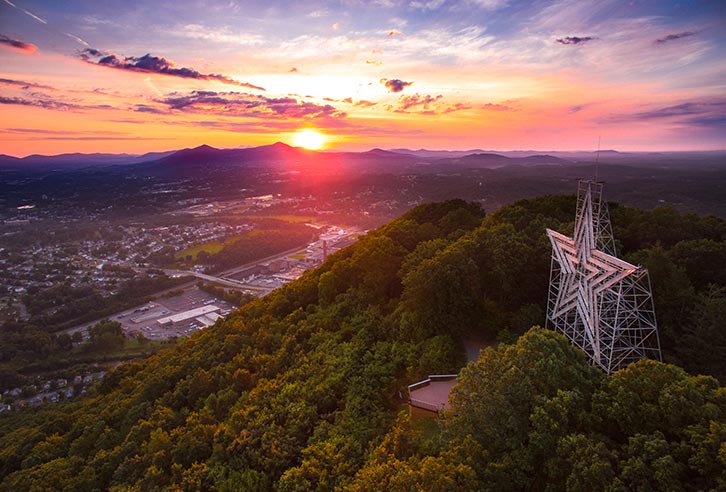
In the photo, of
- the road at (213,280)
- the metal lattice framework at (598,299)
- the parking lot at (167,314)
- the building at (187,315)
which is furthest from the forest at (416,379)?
the road at (213,280)

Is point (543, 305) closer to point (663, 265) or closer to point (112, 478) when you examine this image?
point (663, 265)

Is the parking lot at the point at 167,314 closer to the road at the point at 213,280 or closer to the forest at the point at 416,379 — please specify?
the road at the point at 213,280

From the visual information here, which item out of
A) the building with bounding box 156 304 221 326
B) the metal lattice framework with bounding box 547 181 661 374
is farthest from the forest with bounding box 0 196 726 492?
the building with bounding box 156 304 221 326

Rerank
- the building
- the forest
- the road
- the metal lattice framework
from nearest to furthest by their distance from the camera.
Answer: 1. the forest
2. the metal lattice framework
3. the building
4. the road

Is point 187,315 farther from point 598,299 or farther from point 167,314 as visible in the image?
point 598,299

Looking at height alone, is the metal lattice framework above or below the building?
above

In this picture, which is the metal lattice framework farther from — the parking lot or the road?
Answer: the road
